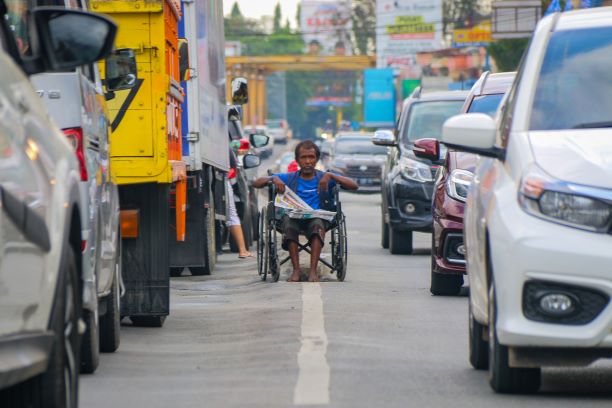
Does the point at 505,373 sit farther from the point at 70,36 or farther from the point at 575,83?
the point at 70,36

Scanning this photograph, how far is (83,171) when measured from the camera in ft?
27.2

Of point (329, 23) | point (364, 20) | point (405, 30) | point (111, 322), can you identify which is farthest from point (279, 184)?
point (329, 23)

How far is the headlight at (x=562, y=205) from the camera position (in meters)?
7.27

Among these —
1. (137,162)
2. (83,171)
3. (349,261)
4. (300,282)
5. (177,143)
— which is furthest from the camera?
(349,261)

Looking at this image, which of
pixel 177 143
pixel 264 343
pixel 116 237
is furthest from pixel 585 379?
pixel 177 143

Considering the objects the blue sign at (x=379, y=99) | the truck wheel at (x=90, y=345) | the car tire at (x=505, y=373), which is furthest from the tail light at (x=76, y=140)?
the blue sign at (x=379, y=99)

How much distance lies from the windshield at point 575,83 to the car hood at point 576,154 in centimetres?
18

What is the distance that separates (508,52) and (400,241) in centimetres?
4269

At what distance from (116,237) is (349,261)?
9220 mm

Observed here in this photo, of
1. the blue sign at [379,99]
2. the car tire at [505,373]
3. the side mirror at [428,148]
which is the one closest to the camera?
the car tire at [505,373]

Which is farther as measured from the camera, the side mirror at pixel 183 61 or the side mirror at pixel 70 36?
the side mirror at pixel 183 61

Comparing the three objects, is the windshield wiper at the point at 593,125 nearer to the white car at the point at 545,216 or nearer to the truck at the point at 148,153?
the white car at the point at 545,216

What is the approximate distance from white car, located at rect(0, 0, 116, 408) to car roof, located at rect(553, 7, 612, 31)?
2.92 meters

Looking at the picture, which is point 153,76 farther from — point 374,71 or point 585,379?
point 374,71
